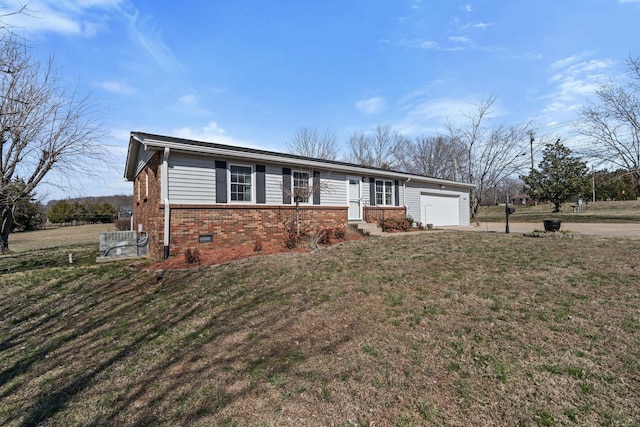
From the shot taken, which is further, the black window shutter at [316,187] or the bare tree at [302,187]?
the black window shutter at [316,187]

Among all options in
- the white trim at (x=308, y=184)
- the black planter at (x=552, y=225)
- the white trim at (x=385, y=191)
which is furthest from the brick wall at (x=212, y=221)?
the black planter at (x=552, y=225)

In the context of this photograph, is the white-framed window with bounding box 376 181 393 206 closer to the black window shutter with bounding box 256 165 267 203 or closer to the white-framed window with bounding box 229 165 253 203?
the black window shutter with bounding box 256 165 267 203

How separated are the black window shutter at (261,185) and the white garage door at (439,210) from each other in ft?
34.3

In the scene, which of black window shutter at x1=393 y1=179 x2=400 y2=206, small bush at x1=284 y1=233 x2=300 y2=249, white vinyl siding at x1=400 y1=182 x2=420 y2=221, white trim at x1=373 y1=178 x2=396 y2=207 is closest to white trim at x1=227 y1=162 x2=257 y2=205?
small bush at x1=284 y1=233 x2=300 y2=249

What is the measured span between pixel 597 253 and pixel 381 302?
6053mm

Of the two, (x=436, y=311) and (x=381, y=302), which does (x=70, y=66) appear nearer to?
(x=381, y=302)

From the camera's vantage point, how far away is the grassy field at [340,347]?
A: 259 cm

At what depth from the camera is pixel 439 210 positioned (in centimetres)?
1872

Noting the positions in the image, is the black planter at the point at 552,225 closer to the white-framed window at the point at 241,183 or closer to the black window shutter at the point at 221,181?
the white-framed window at the point at 241,183

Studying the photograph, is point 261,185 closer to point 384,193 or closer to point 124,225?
point 384,193

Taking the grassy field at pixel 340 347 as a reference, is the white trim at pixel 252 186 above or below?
above

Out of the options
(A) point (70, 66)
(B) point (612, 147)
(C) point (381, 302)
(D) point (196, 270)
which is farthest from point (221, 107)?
(B) point (612, 147)

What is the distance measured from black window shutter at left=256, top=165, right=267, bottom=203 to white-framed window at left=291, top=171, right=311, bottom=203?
108 centimetres

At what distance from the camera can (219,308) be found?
5.05 metres
